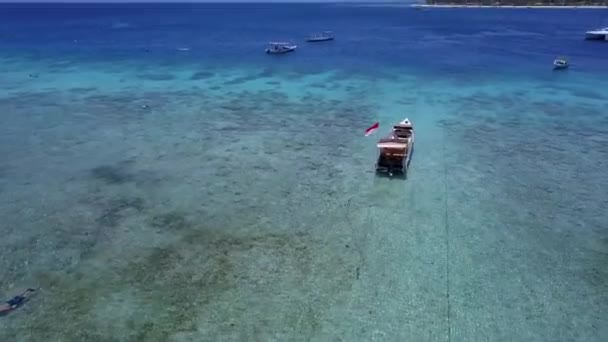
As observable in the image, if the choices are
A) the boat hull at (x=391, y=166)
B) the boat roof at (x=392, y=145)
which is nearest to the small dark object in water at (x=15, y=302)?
the boat hull at (x=391, y=166)

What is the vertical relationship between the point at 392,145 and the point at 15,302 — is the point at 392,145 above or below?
above

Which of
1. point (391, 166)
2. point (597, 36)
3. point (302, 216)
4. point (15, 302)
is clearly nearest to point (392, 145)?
point (391, 166)

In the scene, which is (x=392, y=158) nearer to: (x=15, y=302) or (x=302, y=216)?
(x=302, y=216)

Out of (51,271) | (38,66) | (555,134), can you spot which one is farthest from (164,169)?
(38,66)

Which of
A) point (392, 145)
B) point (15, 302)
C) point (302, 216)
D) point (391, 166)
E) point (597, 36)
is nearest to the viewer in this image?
point (15, 302)

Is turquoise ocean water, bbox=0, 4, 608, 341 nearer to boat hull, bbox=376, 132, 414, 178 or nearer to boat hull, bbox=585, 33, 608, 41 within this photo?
boat hull, bbox=376, 132, 414, 178

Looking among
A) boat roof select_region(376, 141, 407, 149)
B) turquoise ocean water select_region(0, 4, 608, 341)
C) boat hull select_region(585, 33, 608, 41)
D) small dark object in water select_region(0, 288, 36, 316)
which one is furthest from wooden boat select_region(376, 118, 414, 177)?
boat hull select_region(585, 33, 608, 41)
